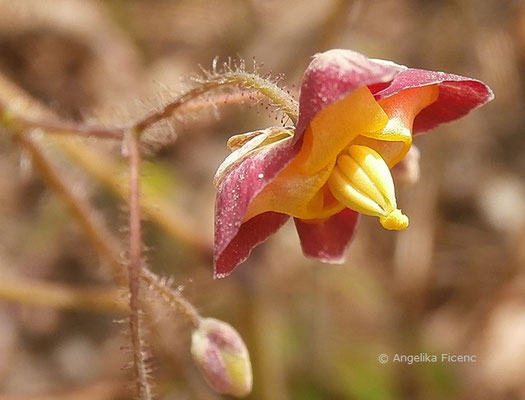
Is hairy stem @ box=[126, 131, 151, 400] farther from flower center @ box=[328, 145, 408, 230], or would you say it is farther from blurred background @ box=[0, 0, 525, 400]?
blurred background @ box=[0, 0, 525, 400]

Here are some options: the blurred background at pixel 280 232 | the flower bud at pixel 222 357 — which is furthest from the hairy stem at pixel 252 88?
the blurred background at pixel 280 232

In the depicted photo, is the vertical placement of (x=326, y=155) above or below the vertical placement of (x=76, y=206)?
below

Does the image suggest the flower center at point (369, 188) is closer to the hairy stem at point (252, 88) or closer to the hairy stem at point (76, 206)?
the hairy stem at point (252, 88)

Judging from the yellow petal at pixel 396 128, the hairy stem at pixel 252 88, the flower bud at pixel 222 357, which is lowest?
the flower bud at pixel 222 357

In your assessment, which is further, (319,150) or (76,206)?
(76,206)

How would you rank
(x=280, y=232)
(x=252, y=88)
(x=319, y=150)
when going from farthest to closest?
(x=280, y=232) → (x=252, y=88) → (x=319, y=150)

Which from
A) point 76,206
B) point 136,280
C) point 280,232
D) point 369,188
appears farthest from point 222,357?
point 280,232

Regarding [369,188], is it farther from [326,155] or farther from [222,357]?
[222,357]
